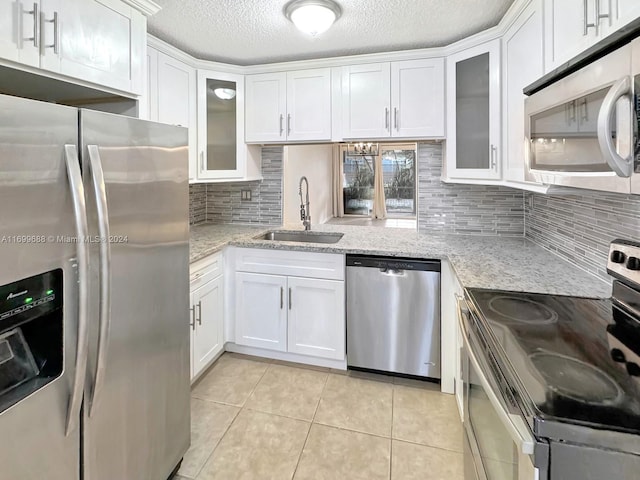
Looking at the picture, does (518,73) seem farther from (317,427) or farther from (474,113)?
(317,427)

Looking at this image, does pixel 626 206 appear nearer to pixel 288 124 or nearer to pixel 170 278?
pixel 170 278

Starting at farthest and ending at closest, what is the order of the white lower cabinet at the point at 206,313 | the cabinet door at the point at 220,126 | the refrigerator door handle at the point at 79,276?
the cabinet door at the point at 220,126 → the white lower cabinet at the point at 206,313 → the refrigerator door handle at the point at 79,276

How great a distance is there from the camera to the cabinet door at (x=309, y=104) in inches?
107

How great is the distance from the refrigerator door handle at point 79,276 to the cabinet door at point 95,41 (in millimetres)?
565

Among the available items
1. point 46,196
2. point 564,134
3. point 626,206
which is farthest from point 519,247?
point 46,196

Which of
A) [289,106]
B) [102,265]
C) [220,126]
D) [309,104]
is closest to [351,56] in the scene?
[309,104]

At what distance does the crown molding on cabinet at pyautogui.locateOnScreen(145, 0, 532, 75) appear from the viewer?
83.9 inches

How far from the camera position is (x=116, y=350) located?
49.4 inches

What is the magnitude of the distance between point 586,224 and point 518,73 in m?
0.84

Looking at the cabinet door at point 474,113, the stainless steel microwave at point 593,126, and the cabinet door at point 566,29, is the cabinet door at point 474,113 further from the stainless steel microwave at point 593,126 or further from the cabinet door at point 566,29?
the stainless steel microwave at point 593,126

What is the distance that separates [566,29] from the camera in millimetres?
1302

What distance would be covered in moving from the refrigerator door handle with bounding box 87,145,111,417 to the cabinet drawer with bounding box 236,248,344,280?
1473 millimetres

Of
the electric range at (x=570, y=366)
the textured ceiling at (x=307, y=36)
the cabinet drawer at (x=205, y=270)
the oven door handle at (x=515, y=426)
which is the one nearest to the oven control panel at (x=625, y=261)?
the electric range at (x=570, y=366)

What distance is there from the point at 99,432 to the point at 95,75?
137cm
